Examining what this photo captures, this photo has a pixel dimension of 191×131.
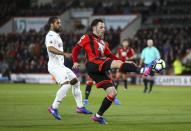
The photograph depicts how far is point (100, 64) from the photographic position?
11.7 meters

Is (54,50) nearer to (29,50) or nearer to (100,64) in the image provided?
(100,64)

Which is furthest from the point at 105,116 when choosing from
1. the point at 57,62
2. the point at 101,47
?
the point at 101,47

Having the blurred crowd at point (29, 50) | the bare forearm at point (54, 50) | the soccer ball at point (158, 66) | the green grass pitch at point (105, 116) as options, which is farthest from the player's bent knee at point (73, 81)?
the blurred crowd at point (29, 50)

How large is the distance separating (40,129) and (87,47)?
2.44 meters

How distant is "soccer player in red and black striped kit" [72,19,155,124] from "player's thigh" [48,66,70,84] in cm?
71

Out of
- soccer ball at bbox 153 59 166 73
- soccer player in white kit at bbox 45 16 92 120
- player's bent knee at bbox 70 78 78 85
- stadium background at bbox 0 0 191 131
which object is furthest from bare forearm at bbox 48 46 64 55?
stadium background at bbox 0 0 191 131

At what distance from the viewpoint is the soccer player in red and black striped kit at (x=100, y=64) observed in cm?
1147

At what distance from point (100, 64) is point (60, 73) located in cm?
186

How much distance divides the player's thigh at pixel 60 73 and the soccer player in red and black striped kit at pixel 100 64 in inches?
27.8

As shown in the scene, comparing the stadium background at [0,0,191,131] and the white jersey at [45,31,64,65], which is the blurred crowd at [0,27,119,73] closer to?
the stadium background at [0,0,191,131]

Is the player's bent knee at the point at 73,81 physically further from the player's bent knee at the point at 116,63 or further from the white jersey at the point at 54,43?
the player's bent knee at the point at 116,63

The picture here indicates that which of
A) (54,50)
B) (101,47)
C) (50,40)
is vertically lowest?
(54,50)

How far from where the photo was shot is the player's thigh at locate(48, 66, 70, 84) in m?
13.2

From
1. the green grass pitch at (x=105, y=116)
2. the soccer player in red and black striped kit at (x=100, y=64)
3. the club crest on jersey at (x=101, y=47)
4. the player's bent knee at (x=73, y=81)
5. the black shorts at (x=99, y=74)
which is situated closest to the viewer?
the green grass pitch at (x=105, y=116)
